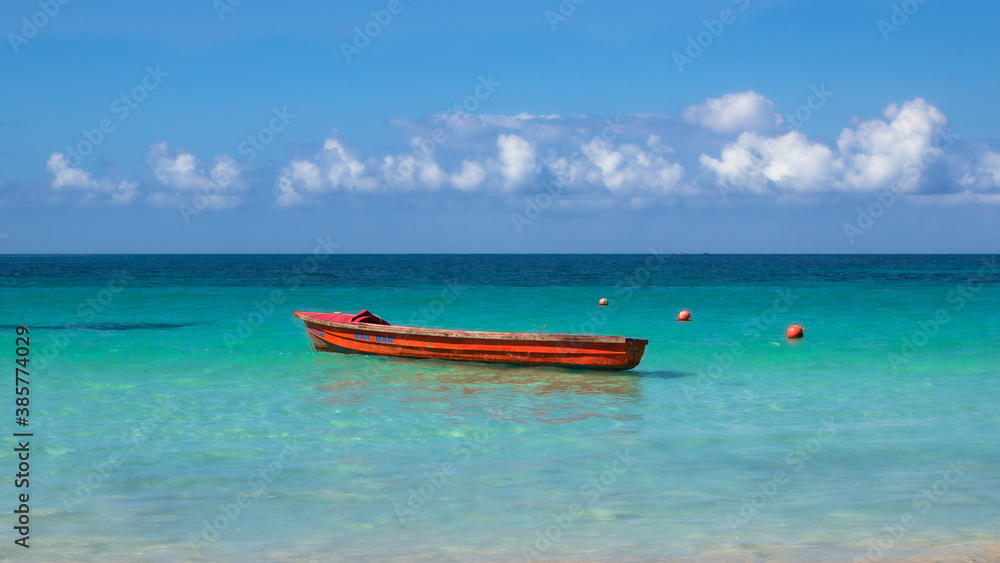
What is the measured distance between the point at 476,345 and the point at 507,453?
877cm

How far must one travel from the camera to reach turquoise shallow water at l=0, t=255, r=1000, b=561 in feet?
27.5

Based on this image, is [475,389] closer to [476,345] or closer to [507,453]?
[476,345]

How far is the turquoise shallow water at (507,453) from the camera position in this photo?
8.37 metres

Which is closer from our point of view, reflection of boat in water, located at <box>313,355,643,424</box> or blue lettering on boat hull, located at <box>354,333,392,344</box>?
reflection of boat in water, located at <box>313,355,643,424</box>

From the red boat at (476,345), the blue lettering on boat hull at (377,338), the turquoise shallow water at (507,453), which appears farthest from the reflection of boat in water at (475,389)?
the blue lettering on boat hull at (377,338)

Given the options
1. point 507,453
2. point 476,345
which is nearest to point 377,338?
point 476,345

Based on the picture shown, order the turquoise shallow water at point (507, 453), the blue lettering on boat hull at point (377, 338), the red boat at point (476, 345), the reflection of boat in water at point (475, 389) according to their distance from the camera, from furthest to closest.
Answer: the blue lettering on boat hull at point (377, 338)
the red boat at point (476, 345)
the reflection of boat in water at point (475, 389)
the turquoise shallow water at point (507, 453)

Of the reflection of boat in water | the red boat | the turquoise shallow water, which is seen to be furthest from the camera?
the red boat

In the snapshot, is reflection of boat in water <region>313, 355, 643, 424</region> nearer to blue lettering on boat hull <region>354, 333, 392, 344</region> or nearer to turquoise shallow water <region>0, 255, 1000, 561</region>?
turquoise shallow water <region>0, 255, 1000, 561</region>

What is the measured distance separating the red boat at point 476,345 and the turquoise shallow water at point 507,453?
0.38m

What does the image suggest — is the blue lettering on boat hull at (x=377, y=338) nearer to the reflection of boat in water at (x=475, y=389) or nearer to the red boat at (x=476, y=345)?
the red boat at (x=476, y=345)

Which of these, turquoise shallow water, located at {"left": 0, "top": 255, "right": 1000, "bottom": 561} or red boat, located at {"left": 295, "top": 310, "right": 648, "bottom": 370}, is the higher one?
red boat, located at {"left": 295, "top": 310, "right": 648, "bottom": 370}

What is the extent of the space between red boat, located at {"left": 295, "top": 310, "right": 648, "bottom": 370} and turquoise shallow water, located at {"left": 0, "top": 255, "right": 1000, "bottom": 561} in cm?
38

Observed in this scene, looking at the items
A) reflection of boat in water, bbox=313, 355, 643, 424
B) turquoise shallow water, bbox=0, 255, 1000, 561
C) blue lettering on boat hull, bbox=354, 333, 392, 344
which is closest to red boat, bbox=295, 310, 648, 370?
blue lettering on boat hull, bbox=354, 333, 392, 344
